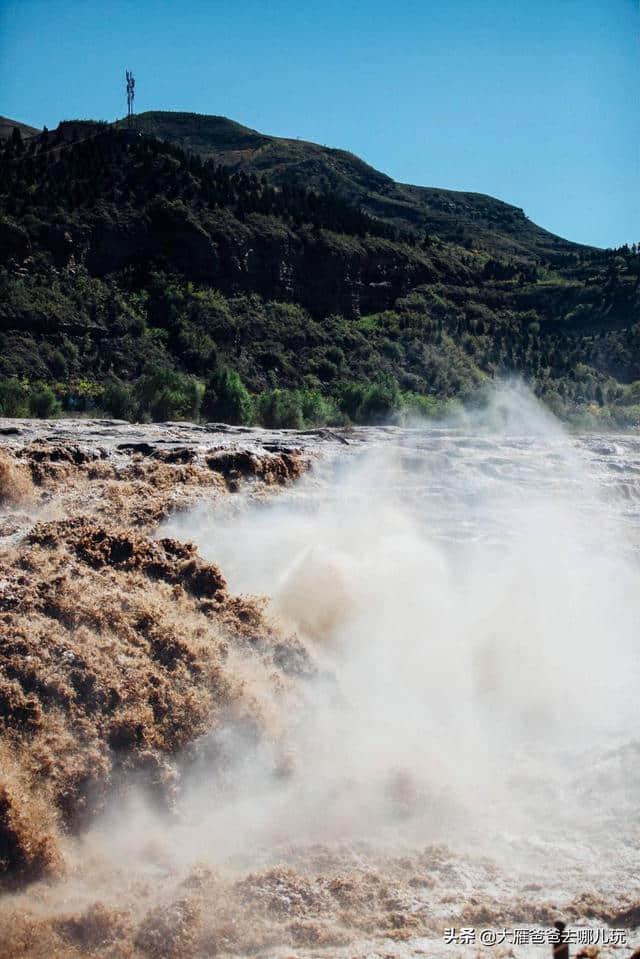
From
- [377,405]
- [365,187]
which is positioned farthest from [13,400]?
[365,187]

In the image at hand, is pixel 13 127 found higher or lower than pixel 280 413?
higher

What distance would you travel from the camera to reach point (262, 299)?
48906 mm

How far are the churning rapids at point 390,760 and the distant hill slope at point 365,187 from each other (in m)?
64.2

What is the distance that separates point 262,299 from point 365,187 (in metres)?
56.0

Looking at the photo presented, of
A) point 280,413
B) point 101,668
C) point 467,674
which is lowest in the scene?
point 467,674

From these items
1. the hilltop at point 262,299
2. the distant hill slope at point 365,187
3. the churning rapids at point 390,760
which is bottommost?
the churning rapids at point 390,760

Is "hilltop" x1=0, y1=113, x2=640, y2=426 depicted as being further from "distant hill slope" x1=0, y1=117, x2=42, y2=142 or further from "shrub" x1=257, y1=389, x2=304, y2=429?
"distant hill slope" x1=0, y1=117, x2=42, y2=142

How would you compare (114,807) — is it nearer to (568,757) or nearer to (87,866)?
(87,866)

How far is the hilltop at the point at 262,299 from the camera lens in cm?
3822

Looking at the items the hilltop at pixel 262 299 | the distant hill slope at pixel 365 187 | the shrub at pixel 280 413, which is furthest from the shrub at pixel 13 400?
the distant hill slope at pixel 365 187

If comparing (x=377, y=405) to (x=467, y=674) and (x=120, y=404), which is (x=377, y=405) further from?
(x=467, y=674)

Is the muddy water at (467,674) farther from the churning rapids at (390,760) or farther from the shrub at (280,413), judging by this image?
the shrub at (280,413)

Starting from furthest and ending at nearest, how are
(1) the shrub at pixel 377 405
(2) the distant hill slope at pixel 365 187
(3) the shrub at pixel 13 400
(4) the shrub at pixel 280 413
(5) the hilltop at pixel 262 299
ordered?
(2) the distant hill slope at pixel 365 187 < (5) the hilltop at pixel 262 299 < (1) the shrub at pixel 377 405 < (4) the shrub at pixel 280 413 < (3) the shrub at pixel 13 400

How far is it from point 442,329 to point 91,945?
47031 mm
